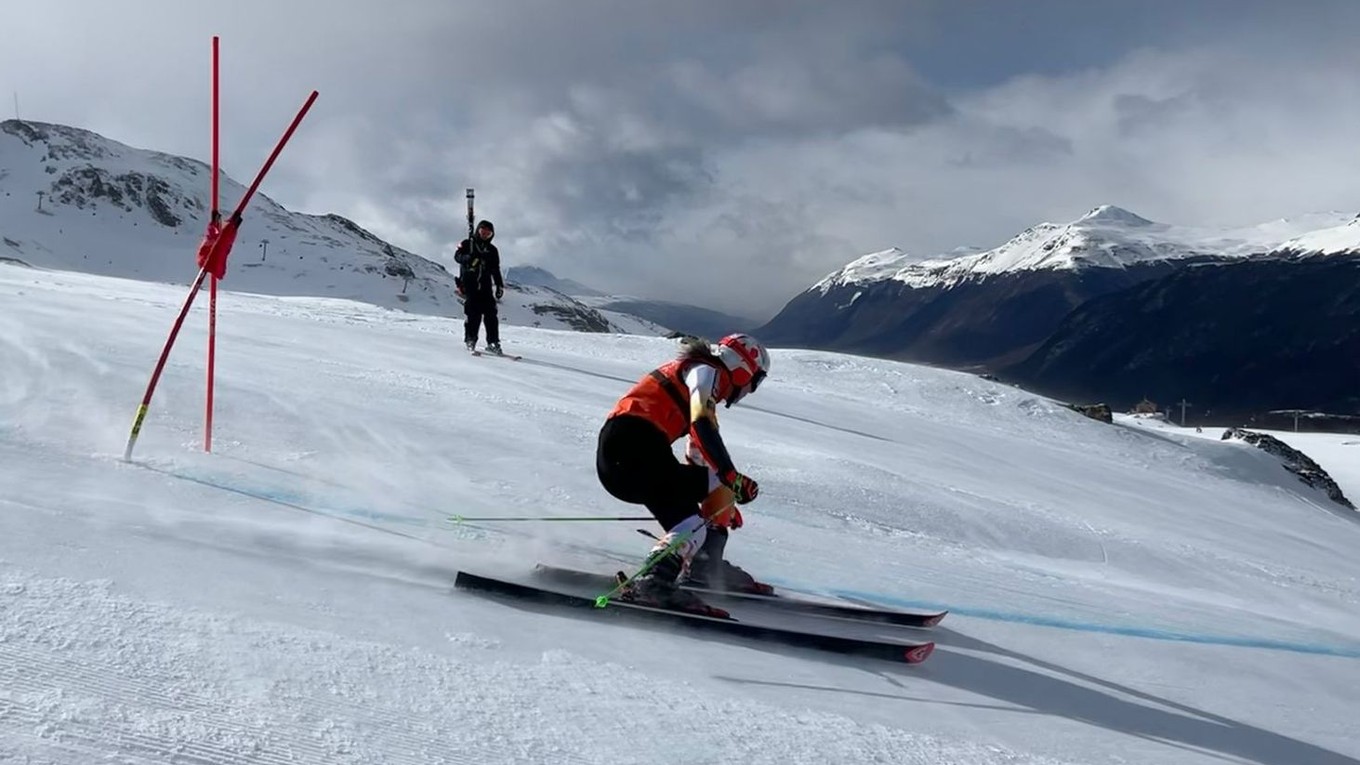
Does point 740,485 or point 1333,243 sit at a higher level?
point 1333,243

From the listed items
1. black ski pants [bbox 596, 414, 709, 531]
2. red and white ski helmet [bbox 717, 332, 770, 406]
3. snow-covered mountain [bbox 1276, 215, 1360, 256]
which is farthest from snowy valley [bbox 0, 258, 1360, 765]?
snow-covered mountain [bbox 1276, 215, 1360, 256]

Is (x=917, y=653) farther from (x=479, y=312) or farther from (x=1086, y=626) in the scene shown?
(x=479, y=312)

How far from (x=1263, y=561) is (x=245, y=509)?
8.56 m

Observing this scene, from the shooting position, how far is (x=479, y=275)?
491 inches

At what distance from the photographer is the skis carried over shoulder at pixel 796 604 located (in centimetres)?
470

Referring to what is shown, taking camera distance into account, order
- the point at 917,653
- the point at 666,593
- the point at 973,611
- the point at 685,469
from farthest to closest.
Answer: the point at 973,611 → the point at 685,469 → the point at 666,593 → the point at 917,653

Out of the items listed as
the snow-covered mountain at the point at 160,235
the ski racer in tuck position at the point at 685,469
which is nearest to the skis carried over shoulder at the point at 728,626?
the ski racer in tuck position at the point at 685,469

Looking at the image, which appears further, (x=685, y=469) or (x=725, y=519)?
(x=725, y=519)

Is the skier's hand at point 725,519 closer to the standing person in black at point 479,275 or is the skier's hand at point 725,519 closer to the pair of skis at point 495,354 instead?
the standing person in black at point 479,275

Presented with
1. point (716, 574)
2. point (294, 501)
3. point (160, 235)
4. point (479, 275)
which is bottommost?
point (716, 574)

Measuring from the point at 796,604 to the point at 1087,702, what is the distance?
1379 mm

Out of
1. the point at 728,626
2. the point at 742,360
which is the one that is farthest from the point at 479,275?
the point at 728,626

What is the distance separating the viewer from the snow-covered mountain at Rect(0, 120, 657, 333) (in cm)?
9981

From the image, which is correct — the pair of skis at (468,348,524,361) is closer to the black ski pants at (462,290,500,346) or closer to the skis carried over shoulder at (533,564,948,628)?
the black ski pants at (462,290,500,346)
